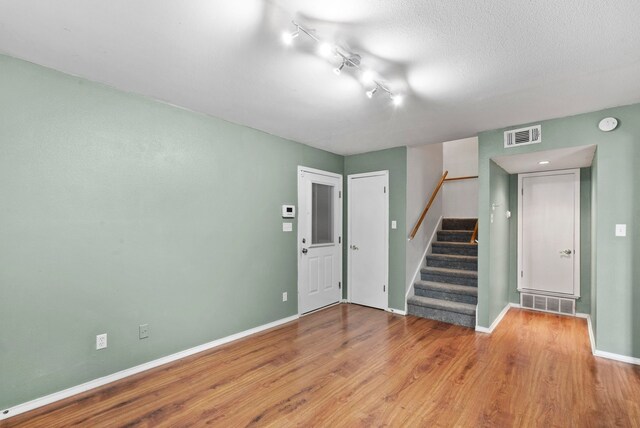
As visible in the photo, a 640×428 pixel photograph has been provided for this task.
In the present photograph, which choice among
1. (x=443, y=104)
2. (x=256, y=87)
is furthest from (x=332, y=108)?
(x=443, y=104)

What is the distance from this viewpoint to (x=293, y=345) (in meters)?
3.44

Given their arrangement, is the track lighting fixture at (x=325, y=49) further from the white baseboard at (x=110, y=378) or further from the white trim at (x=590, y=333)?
the white trim at (x=590, y=333)

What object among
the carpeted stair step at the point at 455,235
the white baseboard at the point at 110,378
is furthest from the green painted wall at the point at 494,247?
the white baseboard at the point at 110,378

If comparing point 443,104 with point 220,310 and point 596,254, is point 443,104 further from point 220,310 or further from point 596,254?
point 220,310

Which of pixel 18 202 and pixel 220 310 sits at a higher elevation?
pixel 18 202

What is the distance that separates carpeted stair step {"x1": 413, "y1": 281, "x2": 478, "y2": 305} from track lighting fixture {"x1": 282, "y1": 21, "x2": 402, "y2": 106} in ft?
9.72

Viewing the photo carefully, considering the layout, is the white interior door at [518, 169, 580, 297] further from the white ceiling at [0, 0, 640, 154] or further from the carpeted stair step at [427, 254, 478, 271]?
the white ceiling at [0, 0, 640, 154]

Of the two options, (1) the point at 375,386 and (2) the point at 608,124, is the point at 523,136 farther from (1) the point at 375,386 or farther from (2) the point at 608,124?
(1) the point at 375,386

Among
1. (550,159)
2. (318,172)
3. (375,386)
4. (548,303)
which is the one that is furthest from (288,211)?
(548,303)

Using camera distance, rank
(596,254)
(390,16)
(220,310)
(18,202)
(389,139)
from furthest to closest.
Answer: (389,139) < (220,310) < (596,254) < (18,202) < (390,16)

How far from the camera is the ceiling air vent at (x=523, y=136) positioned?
345 cm

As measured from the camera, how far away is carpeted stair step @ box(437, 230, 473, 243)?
540 cm

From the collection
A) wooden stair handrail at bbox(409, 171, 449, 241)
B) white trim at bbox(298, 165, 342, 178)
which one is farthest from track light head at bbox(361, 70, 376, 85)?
wooden stair handrail at bbox(409, 171, 449, 241)

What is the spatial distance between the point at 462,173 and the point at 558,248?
230 centimetres
